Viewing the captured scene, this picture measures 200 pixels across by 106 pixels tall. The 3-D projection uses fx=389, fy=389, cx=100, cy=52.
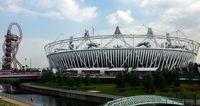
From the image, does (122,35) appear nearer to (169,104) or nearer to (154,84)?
(154,84)

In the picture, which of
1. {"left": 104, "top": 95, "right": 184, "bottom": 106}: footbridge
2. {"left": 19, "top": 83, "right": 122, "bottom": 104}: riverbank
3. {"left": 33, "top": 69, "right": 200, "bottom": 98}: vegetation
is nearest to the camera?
{"left": 104, "top": 95, "right": 184, "bottom": 106}: footbridge

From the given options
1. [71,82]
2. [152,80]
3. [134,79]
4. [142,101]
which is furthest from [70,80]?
[142,101]

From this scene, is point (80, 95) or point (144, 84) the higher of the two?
point (144, 84)

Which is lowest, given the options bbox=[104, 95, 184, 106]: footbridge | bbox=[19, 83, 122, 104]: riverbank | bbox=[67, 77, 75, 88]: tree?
bbox=[19, 83, 122, 104]: riverbank

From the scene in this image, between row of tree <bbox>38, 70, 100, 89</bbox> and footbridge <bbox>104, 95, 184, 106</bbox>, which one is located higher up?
row of tree <bbox>38, 70, 100, 89</bbox>

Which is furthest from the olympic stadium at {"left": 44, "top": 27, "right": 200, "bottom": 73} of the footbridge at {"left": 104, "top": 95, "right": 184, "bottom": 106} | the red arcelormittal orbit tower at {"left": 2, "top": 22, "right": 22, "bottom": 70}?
the footbridge at {"left": 104, "top": 95, "right": 184, "bottom": 106}

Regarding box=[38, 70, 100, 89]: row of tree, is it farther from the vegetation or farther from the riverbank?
the riverbank

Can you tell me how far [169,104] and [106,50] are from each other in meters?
121

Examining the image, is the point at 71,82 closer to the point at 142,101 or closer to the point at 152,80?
the point at 152,80

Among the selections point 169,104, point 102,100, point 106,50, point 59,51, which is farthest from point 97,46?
point 169,104

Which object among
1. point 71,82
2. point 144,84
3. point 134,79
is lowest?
point 144,84

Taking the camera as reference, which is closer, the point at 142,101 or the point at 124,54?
the point at 142,101

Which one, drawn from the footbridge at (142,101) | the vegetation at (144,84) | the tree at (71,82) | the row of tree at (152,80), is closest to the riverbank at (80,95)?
the vegetation at (144,84)

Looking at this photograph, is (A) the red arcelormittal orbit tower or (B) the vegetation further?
(A) the red arcelormittal orbit tower
